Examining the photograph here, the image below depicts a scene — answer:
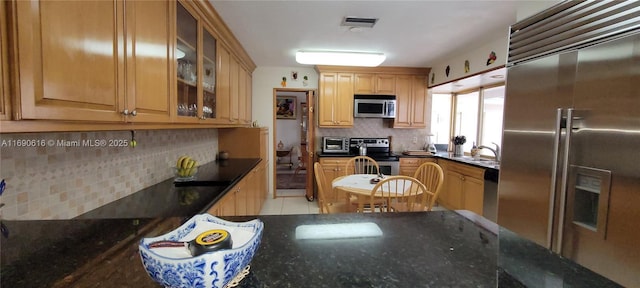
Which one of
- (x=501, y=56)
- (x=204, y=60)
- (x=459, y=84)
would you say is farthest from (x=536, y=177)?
(x=204, y=60)

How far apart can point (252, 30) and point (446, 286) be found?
2.81 m

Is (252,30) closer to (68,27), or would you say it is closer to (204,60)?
(204,60)

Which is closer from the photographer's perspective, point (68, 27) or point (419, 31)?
point (68, 27)

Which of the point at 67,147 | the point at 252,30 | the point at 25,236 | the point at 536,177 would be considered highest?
the point at 252,30

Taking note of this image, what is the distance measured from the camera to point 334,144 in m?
4.43

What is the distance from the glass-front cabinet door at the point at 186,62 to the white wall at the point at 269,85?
2396 millimetres

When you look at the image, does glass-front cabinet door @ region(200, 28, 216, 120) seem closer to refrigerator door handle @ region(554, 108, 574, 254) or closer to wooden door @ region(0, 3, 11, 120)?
wooden door @ region(0, 3, 11, 120)

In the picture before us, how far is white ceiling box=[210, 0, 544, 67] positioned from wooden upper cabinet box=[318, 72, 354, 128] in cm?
87

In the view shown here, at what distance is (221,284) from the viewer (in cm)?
52

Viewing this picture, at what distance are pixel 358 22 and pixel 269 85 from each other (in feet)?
7.68

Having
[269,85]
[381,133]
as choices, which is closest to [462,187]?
[381,133]

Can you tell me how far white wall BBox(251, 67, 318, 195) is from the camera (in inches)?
174

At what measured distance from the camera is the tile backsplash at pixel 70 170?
1.05 m

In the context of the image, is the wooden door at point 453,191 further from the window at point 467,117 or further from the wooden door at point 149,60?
the wooden door at point 149,60
